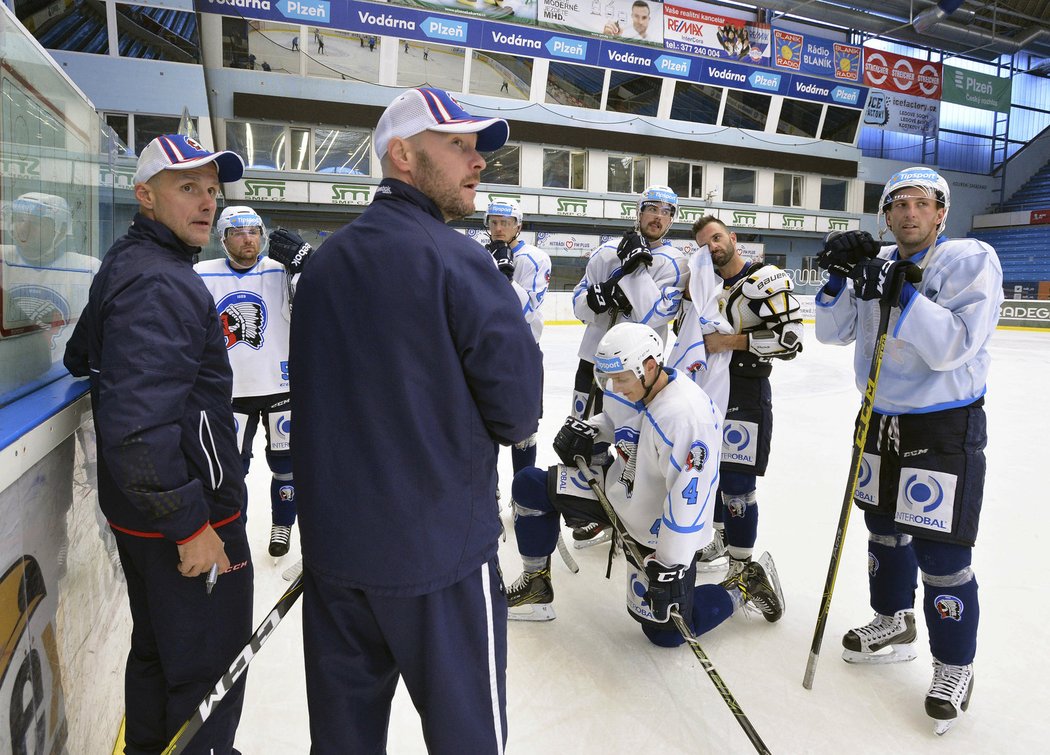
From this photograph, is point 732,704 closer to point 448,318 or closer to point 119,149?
point 448,318

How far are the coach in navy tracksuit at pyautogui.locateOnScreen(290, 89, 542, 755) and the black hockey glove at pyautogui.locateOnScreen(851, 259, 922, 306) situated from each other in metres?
1.32

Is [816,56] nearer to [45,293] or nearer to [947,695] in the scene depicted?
[947,695]

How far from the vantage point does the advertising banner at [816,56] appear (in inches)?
733

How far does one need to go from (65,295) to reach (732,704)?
83.3 inches

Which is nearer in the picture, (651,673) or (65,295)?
(65,295)

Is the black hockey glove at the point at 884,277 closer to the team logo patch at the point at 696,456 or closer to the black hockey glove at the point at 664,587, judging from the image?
the team logo patch at the point at 696,456

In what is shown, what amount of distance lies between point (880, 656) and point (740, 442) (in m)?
0.94

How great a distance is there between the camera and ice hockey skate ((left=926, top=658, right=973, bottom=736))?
6.26 feet

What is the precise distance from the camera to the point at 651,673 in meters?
2.20

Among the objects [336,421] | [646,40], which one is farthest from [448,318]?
[646,40]

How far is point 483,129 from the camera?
116 cm

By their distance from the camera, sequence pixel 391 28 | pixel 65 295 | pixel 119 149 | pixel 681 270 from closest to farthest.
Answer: pixel 65 295
pixel 119 149
pixel 681 270
pixel 391 28

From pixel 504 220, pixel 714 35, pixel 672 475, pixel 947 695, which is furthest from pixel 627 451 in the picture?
pixel 714 35

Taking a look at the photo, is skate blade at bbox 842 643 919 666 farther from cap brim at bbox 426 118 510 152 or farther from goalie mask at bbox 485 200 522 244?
goalie mask at bbox 485 200 522 244
